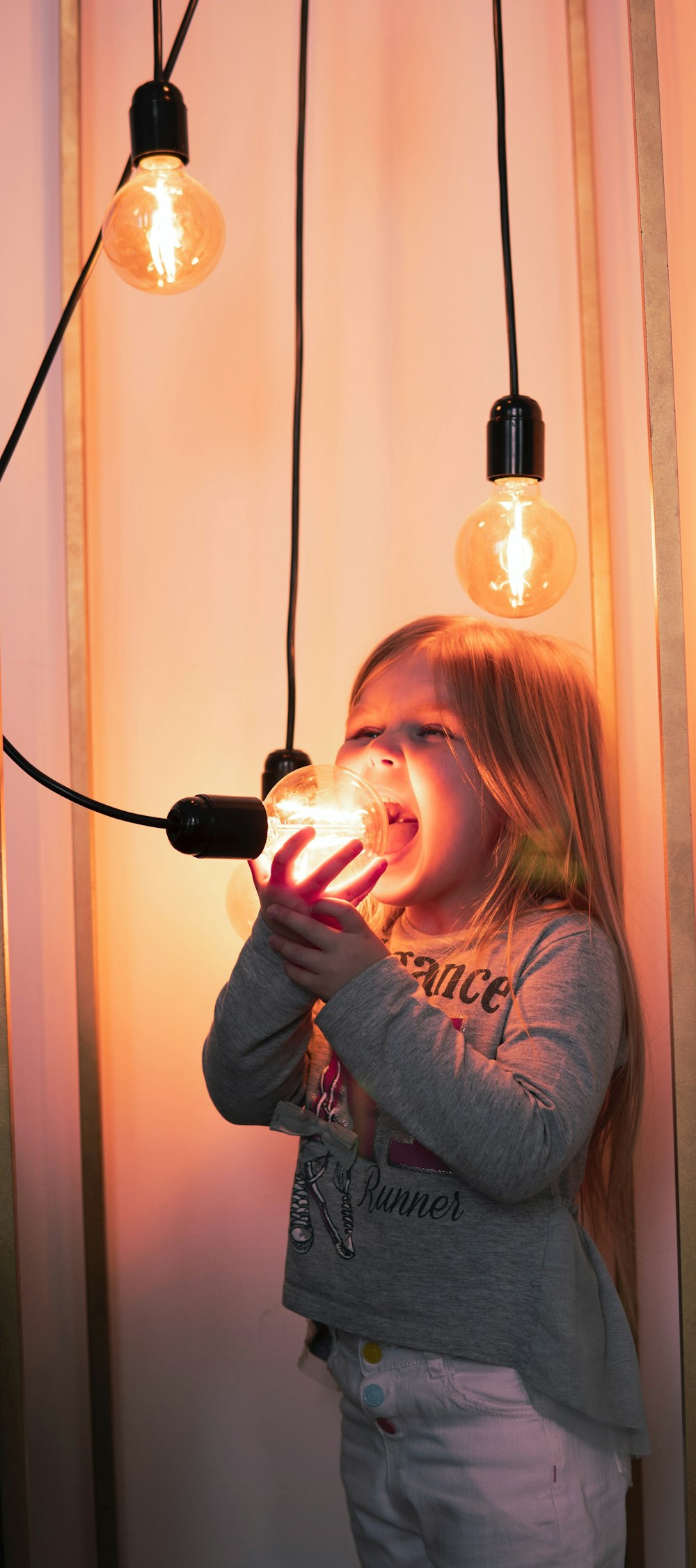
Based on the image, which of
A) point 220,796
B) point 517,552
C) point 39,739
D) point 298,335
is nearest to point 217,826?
point 220,796

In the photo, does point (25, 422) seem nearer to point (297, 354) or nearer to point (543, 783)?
point (297, 354)

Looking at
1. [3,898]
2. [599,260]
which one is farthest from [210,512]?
[3,898]

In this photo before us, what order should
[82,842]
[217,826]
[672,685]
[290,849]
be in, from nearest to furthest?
1. [217,826]
2. [290,849]
3. [672,685]
4. [82,842]

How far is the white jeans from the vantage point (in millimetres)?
814

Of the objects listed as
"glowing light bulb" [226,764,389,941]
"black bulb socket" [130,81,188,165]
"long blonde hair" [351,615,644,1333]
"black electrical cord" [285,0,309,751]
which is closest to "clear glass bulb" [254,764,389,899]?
"glowing light bulb" [226,764,389,941]

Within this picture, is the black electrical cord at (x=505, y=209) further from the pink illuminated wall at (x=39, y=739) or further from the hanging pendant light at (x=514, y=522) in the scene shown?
the pink illuminated wall at (x=39, y=739)

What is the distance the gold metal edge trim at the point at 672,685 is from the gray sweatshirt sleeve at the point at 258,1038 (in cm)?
28

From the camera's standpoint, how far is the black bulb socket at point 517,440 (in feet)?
3.11

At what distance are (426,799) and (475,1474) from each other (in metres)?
0.46

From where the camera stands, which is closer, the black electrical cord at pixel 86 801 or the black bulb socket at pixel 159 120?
the black electrical cord at pixel 86 801

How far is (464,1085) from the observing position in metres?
0.79

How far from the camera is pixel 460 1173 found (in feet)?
2.71

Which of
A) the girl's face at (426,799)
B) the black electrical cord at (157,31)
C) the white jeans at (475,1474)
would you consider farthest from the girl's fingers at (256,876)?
the black electrical cord at (157,31)

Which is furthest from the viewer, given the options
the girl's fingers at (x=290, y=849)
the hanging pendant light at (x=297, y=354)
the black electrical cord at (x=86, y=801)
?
the hanging pendant light at (x=297, y=354)
